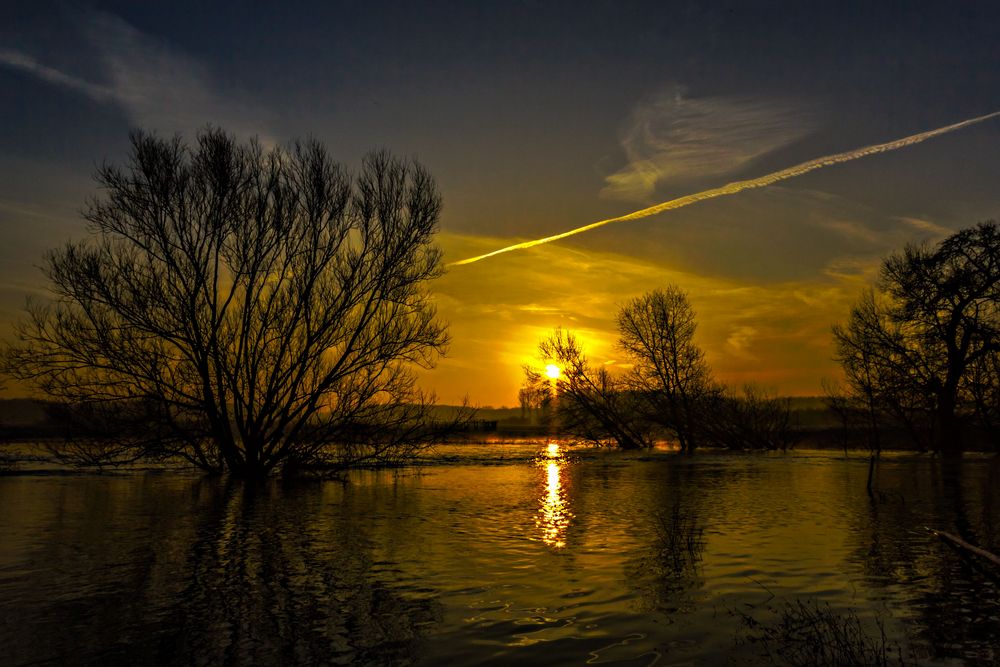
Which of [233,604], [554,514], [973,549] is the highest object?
[973,549]

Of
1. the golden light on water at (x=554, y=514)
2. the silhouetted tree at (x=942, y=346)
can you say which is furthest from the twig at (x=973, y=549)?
the silhouetted tree at (x=942, y=346)

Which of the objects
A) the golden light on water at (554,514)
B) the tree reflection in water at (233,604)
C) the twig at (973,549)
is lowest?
the tree reflection in water at (233,604)

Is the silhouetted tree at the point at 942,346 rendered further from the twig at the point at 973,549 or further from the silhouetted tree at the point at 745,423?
the twig at the point at 973,549

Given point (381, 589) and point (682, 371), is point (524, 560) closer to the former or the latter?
point (381, 589)

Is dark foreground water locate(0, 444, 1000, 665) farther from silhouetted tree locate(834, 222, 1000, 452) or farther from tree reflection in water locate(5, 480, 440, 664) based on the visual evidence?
silhouetted tree locate(834, 222, 1000, 452)

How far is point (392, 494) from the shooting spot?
2008cm

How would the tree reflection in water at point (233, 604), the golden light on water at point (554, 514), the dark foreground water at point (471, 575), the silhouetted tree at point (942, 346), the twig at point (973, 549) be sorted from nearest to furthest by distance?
the twig at point (973, 549) → the tree reflection in water at point (233, 604) → the dark foreground water at point (471, 575) → the golden light on water at point (554, 514) → the silhouetted tree at point (942, 346)

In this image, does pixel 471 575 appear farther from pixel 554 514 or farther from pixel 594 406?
pixel 594 406

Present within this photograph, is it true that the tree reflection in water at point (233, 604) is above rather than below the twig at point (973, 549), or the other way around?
below

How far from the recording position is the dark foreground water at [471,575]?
22.0ft

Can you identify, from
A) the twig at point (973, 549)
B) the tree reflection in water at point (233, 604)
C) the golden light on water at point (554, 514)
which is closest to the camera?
the twig at point (973, 549)

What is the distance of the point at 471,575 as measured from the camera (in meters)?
9.68

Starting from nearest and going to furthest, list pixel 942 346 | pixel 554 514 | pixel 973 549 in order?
pixel 973 549, pixel 554 514, pixel 942 346

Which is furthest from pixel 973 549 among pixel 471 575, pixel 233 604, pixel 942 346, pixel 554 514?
pixel 942 346
